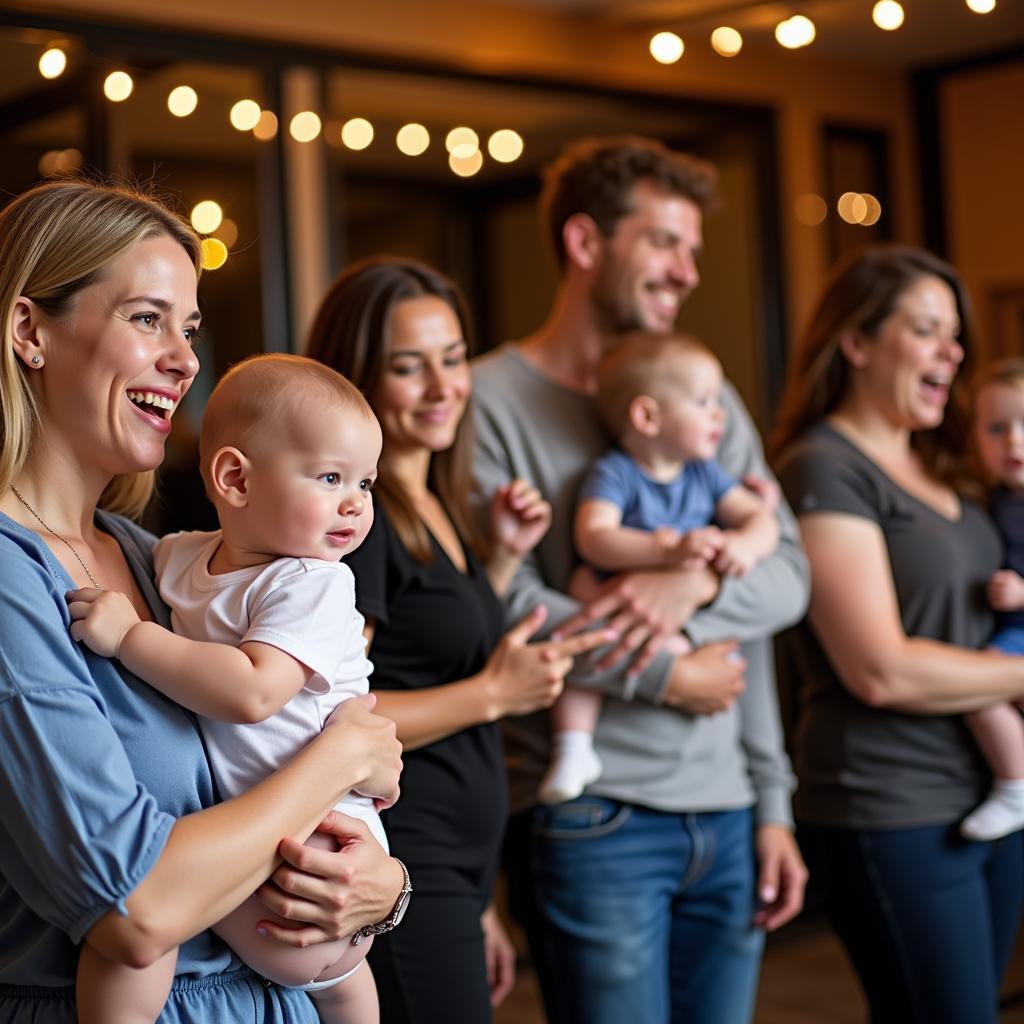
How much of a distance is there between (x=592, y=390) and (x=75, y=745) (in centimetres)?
143

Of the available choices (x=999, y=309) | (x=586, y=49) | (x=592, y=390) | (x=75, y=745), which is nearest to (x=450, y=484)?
(x=592, y=390)

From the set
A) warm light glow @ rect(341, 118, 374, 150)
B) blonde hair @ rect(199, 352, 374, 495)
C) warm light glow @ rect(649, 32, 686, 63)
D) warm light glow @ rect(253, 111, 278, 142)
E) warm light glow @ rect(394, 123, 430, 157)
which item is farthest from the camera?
warm light glow @ rect(394, 123, 430, 157)

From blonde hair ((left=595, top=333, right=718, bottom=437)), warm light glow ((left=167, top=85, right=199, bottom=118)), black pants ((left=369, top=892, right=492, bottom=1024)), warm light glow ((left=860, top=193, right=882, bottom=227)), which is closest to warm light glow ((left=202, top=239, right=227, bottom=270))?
warm light glow ((left=167, top=85, right=199, bottom=118))

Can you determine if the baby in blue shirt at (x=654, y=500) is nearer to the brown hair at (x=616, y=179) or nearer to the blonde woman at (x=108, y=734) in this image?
the brown hair at (x=616, y=179)

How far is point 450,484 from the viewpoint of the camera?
220 cm

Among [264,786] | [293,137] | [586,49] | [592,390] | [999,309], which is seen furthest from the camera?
[999,309]

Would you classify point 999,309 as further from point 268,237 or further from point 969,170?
point 268,237

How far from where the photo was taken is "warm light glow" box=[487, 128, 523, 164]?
617 cm

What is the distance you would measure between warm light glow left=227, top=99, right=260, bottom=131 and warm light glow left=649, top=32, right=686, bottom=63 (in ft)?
4.35

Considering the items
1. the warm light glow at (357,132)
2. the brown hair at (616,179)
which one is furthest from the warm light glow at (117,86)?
the brown hair at (616,179)

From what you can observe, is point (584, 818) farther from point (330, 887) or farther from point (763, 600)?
point (330, 887)

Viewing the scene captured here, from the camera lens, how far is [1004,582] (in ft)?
8.66

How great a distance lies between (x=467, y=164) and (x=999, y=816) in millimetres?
4830

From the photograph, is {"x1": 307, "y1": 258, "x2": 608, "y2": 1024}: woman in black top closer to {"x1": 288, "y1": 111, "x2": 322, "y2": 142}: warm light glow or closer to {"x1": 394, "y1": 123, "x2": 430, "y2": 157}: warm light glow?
{"x1": 288, "y1": 111, "x2": 322, "y2": 142}: warm light glow
